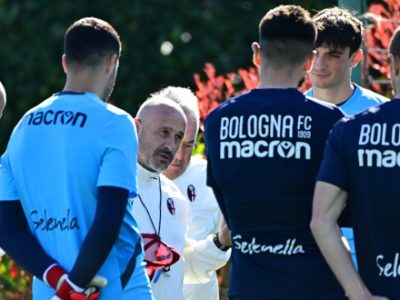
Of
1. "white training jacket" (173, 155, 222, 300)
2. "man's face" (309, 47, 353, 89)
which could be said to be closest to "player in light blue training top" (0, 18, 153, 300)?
"man's face" (309, 47, 353, 89)

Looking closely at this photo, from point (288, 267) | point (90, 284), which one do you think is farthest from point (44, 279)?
point (288, 267)

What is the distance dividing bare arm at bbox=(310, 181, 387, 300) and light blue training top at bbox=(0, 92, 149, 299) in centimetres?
73

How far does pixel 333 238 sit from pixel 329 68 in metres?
1.65

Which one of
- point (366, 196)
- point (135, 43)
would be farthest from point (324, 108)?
point (135, 43)

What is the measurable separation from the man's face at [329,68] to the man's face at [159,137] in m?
0.69

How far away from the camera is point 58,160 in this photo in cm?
583

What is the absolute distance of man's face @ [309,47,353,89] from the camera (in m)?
7.13

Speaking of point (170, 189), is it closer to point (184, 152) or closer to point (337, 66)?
point (184, 152)

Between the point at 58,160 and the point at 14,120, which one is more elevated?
the point at 58,160

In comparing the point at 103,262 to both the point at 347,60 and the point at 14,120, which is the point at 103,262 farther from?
the point at 14,120

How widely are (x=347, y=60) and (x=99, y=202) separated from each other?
197 cm

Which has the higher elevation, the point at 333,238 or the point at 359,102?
the point at 359,102

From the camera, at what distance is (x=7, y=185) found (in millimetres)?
5988

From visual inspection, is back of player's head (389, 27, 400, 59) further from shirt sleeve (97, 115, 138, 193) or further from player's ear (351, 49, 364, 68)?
player's ear (351, 49, 364, 68)
